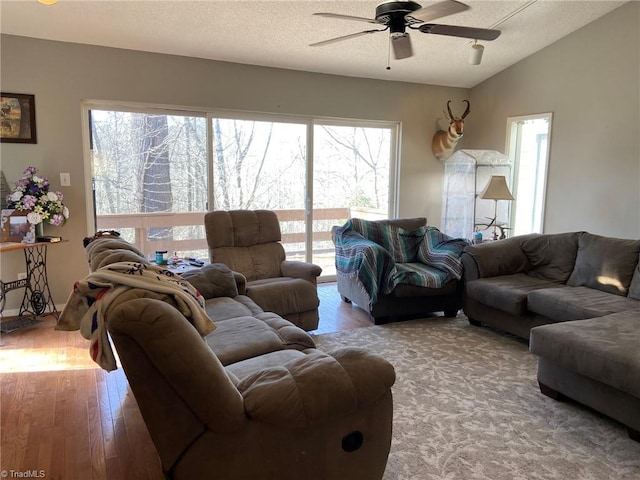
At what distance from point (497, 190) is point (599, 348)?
2758 millimetres

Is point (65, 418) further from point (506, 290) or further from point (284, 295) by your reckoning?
point (506, 290)

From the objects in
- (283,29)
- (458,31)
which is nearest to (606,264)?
(458,31)

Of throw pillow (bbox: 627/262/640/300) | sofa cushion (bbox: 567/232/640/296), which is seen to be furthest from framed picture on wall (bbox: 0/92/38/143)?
throw pillow (bbox: 627/262/640/300)

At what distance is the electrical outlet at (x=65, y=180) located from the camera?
4.10 meters

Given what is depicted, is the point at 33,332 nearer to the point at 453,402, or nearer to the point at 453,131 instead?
the point at 453,402

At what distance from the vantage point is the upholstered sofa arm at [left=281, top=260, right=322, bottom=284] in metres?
3.67

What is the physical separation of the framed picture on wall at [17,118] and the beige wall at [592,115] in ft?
17.0

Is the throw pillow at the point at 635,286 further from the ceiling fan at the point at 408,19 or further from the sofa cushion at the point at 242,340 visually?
the sofa cushion at the point at 242,340

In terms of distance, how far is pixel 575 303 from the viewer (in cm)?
317

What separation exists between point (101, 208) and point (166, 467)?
11.4 ft

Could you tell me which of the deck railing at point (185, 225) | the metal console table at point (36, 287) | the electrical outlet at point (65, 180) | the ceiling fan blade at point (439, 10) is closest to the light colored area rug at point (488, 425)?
the deck railing at point (185, 225)

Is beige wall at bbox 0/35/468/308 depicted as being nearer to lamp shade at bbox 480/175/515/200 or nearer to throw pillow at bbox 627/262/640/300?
lamp shade at bbox 480/175/515/200

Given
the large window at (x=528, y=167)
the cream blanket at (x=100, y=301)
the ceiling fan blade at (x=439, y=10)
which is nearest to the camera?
the cream blanket at (x=100, y=301)

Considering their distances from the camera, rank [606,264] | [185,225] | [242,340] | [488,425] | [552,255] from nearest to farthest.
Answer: [242,340], [488,425], [606,264], [552,255], [185,225]
